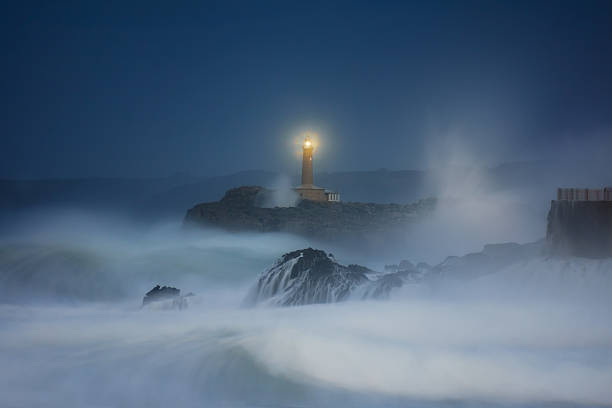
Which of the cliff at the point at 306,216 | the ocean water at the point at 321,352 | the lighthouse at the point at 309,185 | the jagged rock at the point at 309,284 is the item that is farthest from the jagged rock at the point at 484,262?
the lighthouse at the point at 309,185

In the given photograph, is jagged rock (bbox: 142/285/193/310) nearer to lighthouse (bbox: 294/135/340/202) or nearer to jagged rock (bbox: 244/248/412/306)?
jagged rock (bbox: 244/248/412/306)

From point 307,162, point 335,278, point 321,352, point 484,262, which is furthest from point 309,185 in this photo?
point 321,352

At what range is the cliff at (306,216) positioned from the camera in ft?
66.1

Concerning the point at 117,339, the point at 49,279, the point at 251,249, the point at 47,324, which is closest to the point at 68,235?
the point at 251,249

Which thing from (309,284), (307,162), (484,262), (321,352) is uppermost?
(307,162)

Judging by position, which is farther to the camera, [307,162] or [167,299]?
[307,162]

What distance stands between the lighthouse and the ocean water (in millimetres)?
13483

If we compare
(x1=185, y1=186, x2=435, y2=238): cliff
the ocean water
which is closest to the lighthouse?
(x1=185, y1=186, x2=435, y2=238): cliff

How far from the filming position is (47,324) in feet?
25.5

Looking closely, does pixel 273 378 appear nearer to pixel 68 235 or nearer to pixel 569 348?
pixel 569 348

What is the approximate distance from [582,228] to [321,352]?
4.11 meters

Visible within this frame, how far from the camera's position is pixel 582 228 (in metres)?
8.02

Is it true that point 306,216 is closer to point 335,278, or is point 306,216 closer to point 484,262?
point 335,278

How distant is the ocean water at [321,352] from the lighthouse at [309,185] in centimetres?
1348
